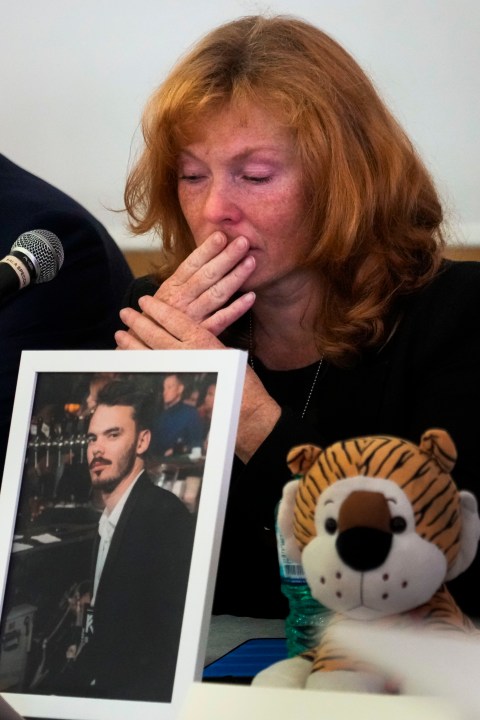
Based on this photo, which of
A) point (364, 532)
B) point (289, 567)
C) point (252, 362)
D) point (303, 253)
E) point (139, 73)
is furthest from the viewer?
point (139, 73)

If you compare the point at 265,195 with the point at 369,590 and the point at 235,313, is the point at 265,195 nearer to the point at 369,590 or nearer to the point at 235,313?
the point at 235,313

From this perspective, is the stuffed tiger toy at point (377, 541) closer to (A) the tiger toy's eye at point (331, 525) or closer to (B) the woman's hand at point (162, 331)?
(A) the tiger toy's eye at point (331, 525)

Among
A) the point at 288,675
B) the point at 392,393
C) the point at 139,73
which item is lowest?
the point at 288,675

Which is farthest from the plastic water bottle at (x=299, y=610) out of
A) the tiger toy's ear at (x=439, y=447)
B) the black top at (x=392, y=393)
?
the black top at (x=392, y=393)

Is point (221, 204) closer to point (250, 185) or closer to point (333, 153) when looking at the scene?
point (250, 185)

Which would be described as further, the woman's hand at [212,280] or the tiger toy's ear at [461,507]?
the woman's hand at [212,280]

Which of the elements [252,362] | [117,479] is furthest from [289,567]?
[252,362]

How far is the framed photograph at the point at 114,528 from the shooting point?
64 cm

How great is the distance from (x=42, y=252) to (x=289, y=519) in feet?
1.46

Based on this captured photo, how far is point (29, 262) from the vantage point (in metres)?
0.93

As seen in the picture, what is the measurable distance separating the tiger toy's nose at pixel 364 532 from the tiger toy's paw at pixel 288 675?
76 millimetres

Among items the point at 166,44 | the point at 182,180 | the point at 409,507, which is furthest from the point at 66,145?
the point at 409,507

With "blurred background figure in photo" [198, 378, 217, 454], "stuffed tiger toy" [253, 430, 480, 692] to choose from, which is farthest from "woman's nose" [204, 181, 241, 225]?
"stuffed tiger toy" [253, 430, 480, 692]

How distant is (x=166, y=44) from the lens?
191 centimetres
